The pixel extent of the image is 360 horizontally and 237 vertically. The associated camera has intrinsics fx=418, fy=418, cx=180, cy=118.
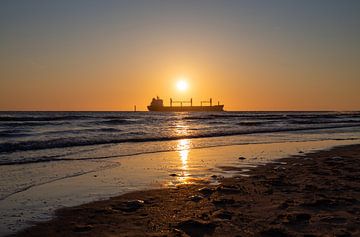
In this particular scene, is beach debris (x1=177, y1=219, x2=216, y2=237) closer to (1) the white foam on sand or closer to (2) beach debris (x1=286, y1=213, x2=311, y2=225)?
(2) beach debris (x1=286, y1=213, x2=311, y2=225)

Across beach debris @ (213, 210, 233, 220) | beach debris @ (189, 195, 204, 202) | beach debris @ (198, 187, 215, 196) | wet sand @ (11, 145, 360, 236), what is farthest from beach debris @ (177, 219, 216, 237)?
beach debris @ (198, 187, 215, 196)

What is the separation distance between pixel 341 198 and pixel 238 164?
5491 millimetres

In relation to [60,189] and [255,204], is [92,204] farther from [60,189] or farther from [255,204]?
[255,204]

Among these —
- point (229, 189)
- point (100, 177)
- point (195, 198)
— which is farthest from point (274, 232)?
point (100, 177)

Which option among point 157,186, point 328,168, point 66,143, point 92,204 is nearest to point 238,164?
point 328,168

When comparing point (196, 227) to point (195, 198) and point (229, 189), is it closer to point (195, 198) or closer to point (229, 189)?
point (195, 198)

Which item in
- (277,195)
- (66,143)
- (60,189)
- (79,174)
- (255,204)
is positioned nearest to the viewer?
(255,204)

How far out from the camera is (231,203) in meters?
7.11

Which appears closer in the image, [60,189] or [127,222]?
[127,222]

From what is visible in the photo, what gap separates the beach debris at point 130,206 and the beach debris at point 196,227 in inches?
48.0

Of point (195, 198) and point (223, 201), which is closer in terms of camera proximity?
→ point (223, 201)

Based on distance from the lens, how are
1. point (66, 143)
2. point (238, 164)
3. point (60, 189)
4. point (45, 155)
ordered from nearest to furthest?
point (60, 189), point (238, 164), point (45, 155), point (66, 143)

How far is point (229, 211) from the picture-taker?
21.4 feet

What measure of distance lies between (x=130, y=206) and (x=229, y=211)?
5.44ft
